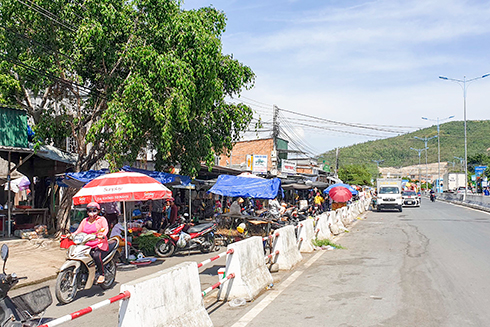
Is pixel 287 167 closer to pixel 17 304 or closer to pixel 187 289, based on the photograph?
pixel 187 289

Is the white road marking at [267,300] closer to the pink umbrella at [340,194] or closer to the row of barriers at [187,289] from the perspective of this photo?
the row of barriers at [187,289]

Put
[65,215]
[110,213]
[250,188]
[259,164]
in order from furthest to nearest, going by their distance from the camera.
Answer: [259,164], [250,188], [110,213], [65,215]

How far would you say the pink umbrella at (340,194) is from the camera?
88.7 ft

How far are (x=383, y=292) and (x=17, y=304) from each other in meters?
5.68

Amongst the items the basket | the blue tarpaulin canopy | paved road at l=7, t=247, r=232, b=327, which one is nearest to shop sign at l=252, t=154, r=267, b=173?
the blue tarpaulin canopy

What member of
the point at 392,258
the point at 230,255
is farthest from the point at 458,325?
the point at 392,258

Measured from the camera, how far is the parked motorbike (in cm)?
450

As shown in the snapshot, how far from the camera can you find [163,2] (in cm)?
1338

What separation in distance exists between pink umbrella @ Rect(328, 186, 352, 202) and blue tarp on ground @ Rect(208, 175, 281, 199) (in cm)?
1244

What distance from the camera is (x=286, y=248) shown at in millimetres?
10039

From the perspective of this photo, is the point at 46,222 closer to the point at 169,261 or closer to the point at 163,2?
the point at 169,261

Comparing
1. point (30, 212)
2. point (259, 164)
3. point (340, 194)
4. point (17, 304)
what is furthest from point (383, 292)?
point (259, 164)

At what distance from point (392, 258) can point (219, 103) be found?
8.92 meters

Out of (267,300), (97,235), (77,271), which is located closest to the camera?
(267,300)
